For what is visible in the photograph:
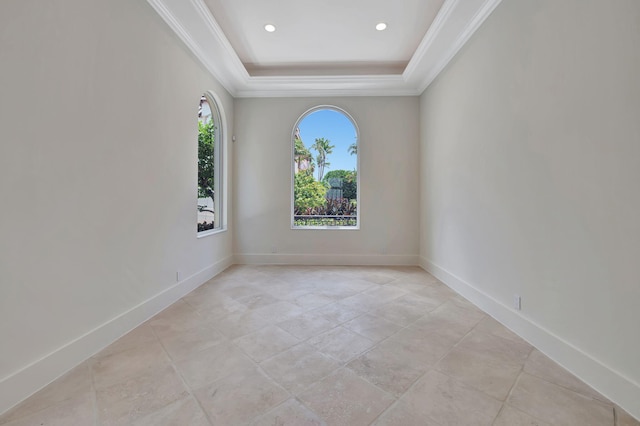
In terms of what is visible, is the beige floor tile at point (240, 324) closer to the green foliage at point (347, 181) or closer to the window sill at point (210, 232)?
the window sill at point (210, 232)

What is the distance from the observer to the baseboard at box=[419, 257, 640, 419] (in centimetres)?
148

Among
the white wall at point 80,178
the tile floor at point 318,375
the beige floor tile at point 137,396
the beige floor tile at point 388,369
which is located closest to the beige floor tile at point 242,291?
the tile floor at point 318,375

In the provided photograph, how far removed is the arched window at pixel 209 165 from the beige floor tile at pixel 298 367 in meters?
2.48

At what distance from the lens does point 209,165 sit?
433cm

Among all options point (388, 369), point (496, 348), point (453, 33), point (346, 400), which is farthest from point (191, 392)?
point (453, 33)

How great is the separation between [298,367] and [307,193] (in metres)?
3.57

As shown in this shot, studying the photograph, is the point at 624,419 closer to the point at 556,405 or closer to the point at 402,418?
the point at 556,405

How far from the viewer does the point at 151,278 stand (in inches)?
104

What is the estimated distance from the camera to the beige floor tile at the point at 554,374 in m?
1.62

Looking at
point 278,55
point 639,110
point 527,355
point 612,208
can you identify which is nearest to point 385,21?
point 278,55

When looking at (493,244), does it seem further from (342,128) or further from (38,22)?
(38,22)

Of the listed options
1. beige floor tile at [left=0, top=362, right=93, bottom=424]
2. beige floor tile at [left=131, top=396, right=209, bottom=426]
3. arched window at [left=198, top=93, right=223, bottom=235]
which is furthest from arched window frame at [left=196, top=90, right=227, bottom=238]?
beige floor tile at [left=131, top=396, right=209, bottom=426]

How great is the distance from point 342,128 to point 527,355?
162 inches

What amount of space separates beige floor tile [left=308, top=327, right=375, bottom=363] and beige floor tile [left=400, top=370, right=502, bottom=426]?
1.60 feet
